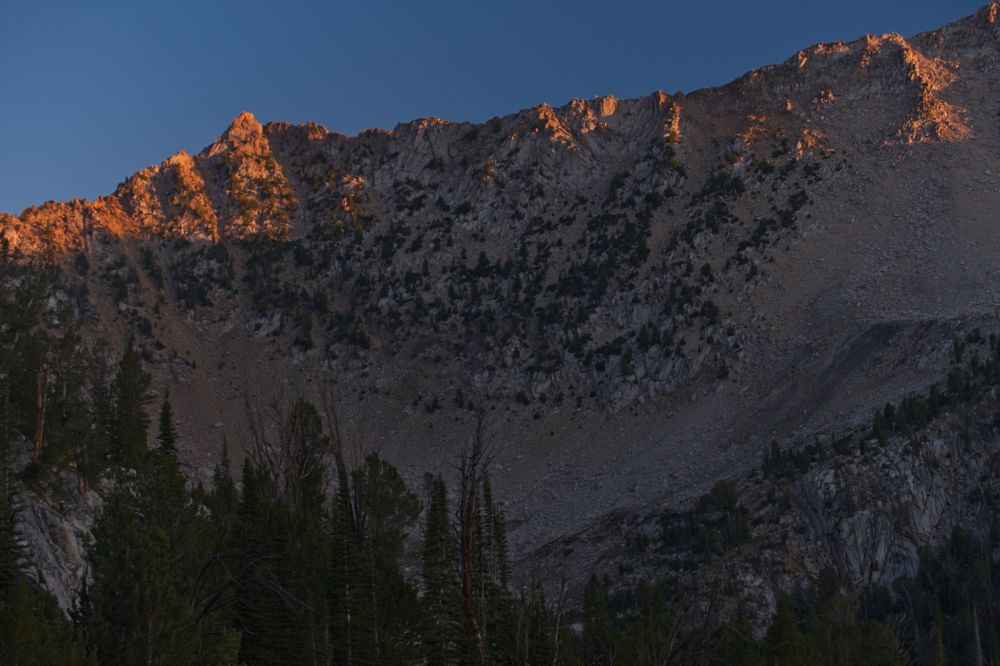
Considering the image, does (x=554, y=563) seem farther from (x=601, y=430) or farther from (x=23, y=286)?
(x=23, y=286)

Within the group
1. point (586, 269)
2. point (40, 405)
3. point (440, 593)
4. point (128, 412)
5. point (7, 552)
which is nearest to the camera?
point (7, 552)

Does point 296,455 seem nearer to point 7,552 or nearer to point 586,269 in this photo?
point 7,552

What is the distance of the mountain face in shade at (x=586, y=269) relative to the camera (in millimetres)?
97500

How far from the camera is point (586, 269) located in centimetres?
12381

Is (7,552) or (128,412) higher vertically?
(128,412)

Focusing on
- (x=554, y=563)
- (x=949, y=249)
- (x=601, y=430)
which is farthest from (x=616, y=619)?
(x=949, y=249)

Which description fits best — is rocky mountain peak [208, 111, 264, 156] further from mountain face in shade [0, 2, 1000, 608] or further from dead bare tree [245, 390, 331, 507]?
dead bare tree [245, 390, 331, 507]

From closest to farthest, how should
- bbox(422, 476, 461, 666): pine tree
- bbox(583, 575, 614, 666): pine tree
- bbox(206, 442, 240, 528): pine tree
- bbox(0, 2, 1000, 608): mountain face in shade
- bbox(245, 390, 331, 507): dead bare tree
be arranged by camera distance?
1. bbox(422, 476, 461, 666): pine tree
2. bbox(206, 442, 240, 528): pine tree
3. bbox(583, 575, 614, 666): pine tree
4. bbox(245, 390, 331, 507): dead bare tree
5. bbox(0, 2, 1000, 608): mountain face in shade

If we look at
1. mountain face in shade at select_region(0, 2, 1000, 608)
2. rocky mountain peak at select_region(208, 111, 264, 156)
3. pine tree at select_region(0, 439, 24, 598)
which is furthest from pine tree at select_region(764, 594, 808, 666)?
rocky mountain peak at select_region(208, 111, 264, 156)

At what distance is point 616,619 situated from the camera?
223 ft

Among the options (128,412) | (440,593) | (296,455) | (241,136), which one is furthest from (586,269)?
(440,593)

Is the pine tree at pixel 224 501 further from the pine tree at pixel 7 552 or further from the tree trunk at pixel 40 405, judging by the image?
the pine tree at pixel 7 552

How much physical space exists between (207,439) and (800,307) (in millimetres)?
63575

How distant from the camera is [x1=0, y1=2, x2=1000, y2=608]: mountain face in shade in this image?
320 feet
